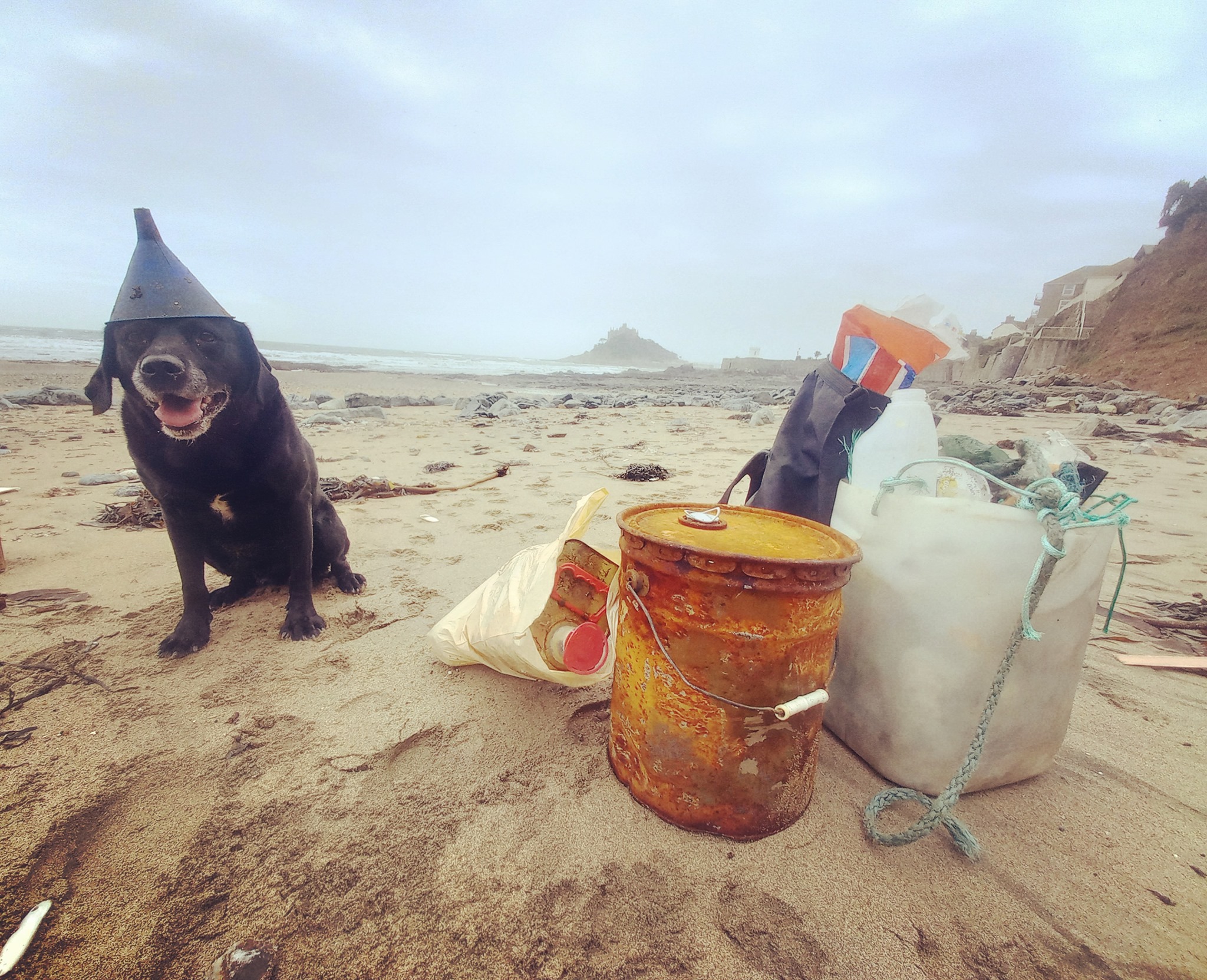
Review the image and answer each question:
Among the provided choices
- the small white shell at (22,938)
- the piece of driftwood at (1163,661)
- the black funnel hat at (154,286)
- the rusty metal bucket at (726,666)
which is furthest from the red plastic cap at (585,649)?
the piece of driftwood at (1163,661)

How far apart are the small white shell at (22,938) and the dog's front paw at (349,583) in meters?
1.54

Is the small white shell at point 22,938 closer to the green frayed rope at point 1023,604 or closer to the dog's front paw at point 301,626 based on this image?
the dog's front paw at point 301,626

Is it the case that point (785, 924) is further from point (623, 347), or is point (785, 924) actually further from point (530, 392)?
point (623, 347)

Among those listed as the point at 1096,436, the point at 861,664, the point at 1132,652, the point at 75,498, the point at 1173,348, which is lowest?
the point at 75,498

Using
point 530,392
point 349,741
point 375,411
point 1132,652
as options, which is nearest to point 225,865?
point 349,741

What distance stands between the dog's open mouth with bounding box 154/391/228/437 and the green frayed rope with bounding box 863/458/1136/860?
7.63ft

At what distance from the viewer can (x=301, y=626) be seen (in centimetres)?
212

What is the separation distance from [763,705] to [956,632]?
531 mm

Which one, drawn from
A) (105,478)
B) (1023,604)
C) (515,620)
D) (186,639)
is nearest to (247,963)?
(515,620)

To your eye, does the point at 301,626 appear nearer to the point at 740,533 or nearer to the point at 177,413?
the point at 177,413

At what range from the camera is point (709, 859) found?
117 cm

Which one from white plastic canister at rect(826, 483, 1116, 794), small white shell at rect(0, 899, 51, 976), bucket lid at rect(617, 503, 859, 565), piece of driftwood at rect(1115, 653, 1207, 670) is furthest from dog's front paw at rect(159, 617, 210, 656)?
piece of driftwood at rect(1115, 653, 1207, 670)

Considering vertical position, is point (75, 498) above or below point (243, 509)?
below

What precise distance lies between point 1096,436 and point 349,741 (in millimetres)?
9995
